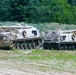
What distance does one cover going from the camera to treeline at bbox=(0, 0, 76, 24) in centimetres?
7038

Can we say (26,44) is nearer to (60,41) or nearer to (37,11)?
(60,41)

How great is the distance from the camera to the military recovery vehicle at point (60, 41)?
32344mm

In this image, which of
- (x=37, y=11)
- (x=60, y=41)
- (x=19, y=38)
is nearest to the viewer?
(x=60, y=41)

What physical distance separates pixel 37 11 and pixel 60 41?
43503 mm

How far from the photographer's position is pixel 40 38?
33.8 meters

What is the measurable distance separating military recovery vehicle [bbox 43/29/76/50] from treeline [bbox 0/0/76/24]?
36.7 meters

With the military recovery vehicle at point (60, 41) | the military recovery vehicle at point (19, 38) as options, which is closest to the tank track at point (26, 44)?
the military recovery vehicle at point (19, 38)

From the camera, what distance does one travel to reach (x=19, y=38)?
106ft

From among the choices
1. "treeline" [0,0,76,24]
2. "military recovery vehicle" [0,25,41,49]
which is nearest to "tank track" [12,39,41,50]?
"military recovery vehicle" [0,25,41,49]

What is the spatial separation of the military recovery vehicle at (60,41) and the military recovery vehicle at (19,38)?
3.11ft

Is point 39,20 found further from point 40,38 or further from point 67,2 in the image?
point 40,38

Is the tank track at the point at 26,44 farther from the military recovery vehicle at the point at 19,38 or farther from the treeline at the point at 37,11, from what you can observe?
the treeline at the point at 37,11

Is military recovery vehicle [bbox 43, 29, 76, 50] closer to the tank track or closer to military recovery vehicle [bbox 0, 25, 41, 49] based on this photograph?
the tank track

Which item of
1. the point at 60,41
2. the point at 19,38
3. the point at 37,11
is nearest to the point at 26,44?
the point at 19,38
